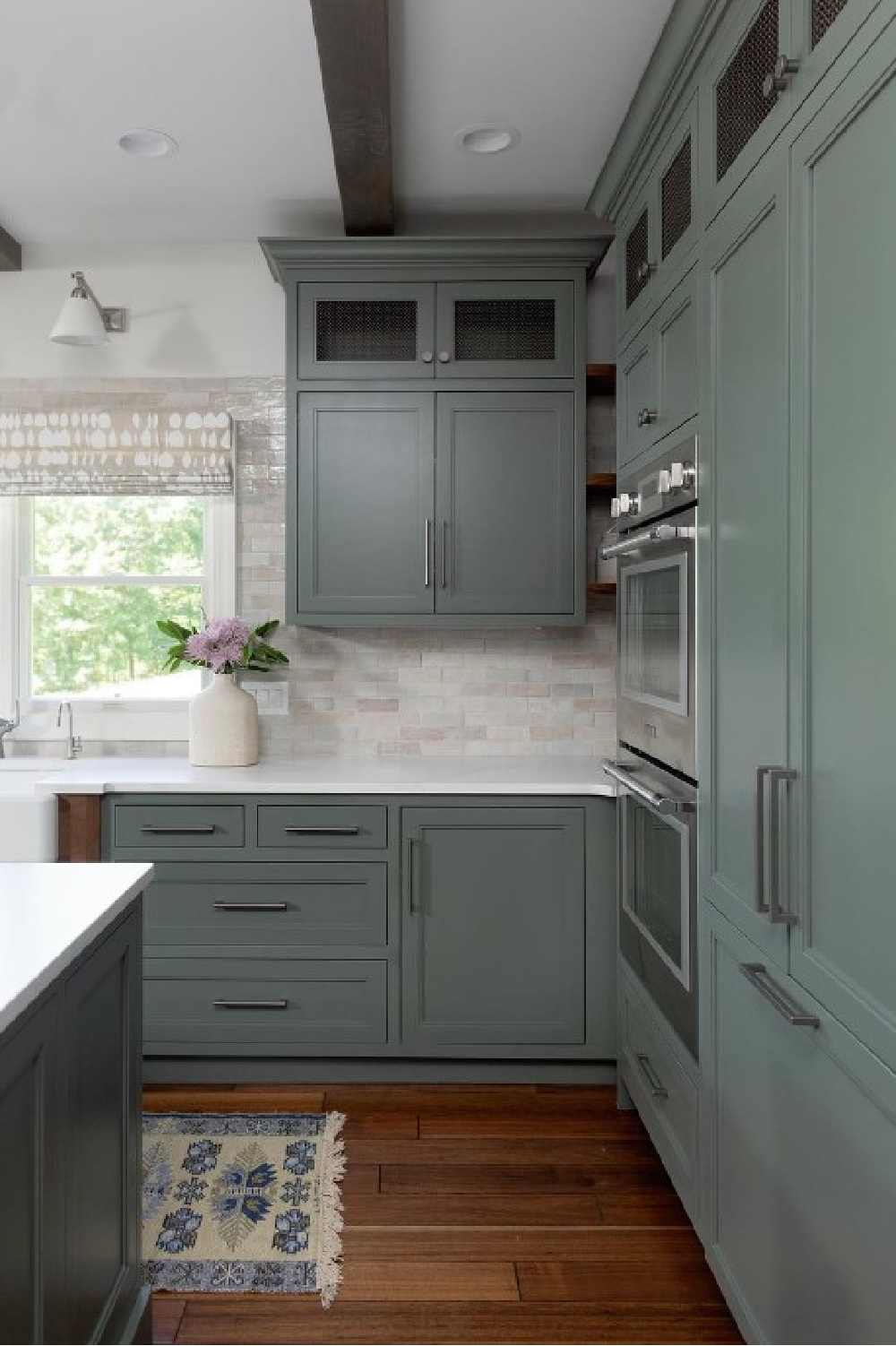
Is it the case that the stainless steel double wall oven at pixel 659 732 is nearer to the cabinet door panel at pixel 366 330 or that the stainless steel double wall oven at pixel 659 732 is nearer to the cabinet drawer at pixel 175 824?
the cabinet door panel at pixel 366 330

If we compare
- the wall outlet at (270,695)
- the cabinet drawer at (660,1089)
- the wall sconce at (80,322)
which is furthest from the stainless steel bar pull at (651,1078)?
the wall sconce at (80,322)

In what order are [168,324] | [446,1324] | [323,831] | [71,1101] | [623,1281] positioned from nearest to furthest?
1. [71,1101]
2. [446,1324]
3. [623,1281]
4. [323,831]
5. [168,324]

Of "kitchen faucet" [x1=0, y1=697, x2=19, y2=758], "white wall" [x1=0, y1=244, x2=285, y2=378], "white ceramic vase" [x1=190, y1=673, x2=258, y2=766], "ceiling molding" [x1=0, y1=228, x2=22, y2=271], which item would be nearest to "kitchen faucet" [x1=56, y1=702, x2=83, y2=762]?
"kitchen faucet" [x1=0, y1=697, x2=19, y2=758]

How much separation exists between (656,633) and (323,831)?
120cm

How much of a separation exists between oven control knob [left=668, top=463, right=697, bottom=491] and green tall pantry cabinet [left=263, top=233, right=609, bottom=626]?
1.10m

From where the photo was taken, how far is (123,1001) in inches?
68.4

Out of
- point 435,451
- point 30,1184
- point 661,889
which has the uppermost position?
point 435,451

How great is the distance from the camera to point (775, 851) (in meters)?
1.59

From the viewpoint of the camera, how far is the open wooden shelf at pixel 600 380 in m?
3.30

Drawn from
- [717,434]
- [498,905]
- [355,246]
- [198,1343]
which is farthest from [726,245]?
[198,1343]

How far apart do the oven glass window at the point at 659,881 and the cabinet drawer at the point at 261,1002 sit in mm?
850

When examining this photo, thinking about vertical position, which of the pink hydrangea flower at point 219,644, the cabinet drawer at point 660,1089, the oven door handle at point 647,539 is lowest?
the cabinet drawer at point 660,1089

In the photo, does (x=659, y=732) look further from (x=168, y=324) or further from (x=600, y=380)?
(x=168, y=324)

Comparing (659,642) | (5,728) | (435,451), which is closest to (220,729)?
(5,728)
